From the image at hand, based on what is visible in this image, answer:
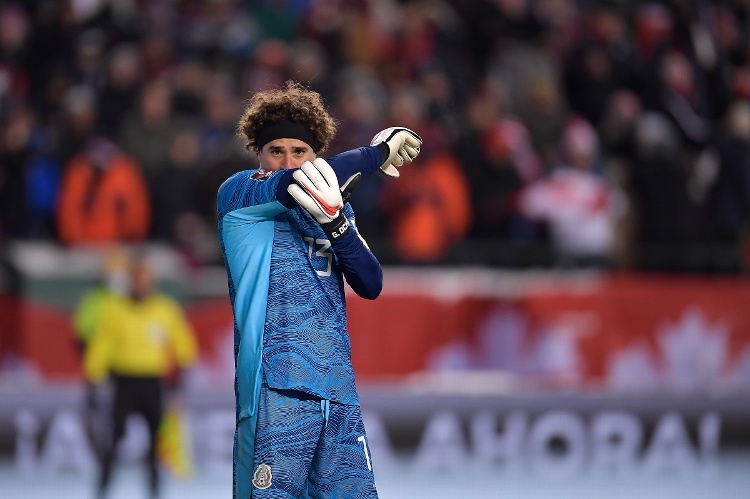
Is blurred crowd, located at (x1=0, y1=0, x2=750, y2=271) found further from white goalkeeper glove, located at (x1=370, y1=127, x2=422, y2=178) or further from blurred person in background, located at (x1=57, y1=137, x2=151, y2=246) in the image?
white goalkeeper glove, located at (x1=370, y1=127, x2=422, y2=178)

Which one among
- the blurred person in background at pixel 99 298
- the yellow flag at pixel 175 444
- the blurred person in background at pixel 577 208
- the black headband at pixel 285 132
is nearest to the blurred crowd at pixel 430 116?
the blurred person in background at pixel 577 208

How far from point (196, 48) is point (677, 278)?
554 cm

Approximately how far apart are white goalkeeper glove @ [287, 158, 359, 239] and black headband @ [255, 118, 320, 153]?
35 cm

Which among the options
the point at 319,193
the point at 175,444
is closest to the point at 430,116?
the point at 175,444

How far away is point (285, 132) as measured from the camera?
480cm

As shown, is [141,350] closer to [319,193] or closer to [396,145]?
[396,145]

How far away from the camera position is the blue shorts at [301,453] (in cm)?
451

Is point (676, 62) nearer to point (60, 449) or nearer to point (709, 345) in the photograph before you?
point (709, 345)

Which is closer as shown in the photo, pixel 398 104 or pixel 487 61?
pixel 398 104

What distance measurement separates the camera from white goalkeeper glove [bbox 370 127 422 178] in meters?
4.81

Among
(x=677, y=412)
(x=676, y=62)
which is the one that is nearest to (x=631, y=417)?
(x=677, y=412)

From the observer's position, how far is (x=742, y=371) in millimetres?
10664

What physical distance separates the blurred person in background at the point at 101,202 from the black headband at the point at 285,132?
6374 mm

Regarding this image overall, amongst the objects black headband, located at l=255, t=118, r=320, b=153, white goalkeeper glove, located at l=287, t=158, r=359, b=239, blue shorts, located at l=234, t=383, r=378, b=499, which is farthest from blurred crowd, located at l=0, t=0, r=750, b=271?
white goalkeeper glove, located at l=287, t=158, r=359, b=239
